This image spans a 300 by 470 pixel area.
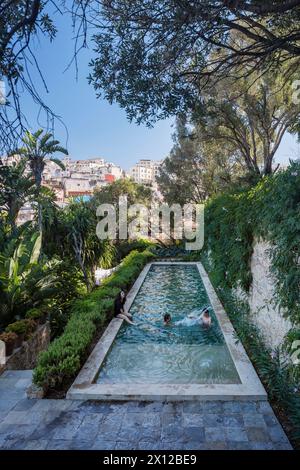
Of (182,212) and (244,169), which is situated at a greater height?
(244,169)

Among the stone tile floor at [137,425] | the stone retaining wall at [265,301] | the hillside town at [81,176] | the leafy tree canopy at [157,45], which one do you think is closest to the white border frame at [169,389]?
the stone tile floor at [137,425]

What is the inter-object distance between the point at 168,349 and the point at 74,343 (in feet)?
7.76

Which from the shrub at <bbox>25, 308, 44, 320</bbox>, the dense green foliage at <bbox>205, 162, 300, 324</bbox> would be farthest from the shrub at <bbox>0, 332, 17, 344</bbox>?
the dense green foliage at <bbox>205, 162, 300, 324</bbox>

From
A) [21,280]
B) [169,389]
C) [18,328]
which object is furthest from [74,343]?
[21,280]

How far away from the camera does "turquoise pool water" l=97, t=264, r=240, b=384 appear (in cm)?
618

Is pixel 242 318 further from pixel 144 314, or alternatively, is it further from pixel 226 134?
pixel 226 134

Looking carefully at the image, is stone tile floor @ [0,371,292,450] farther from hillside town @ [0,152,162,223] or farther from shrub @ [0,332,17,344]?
hillside town @ [0,152,162,223]

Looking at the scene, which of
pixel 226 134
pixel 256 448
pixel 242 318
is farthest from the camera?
pixel 226 134

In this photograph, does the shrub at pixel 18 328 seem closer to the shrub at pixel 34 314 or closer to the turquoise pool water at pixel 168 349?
the shrub at pixel 34 314

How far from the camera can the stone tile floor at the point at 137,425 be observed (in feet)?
13.2

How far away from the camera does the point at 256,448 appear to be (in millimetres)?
3922

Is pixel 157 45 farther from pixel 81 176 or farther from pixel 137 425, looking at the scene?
pixel 81 176

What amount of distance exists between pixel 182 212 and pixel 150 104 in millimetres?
22842
